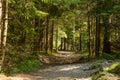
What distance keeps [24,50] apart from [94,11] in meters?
7.47

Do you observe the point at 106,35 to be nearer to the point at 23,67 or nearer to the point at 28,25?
the point at 28,25

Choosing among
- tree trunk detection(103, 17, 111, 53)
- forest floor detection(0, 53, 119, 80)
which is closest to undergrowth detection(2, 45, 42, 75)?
forest floor detection(0, 53, 119, 80)

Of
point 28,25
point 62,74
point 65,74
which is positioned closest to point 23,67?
point 62,74

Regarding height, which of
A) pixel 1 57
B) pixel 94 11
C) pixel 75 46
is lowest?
pixel 75 46

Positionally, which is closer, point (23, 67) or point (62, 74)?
point (62, 74)

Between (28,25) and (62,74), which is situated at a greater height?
(28,25)

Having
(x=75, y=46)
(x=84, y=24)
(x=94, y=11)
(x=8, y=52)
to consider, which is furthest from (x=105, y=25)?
(x=75, y=46)

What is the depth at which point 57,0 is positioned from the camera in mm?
21922

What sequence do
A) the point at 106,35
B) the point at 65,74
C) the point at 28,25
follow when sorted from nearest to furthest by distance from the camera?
1. the point at 65,74
2. the point at 28,25
3. the point at 106,35

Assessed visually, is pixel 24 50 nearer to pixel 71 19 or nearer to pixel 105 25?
pixel 105 25

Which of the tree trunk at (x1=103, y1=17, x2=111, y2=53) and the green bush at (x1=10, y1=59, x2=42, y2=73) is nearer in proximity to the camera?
the green bush at (x1=10, y1=59, x2=42, y2=73)

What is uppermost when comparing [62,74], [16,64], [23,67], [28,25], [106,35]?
[28,25]

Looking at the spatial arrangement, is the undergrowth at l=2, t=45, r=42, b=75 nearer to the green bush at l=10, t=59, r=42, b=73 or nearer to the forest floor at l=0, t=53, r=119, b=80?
the green bush at l=10, t=59, r=42, b=73

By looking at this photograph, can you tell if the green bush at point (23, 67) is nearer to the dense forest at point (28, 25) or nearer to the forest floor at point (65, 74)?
the dense forest at point (28, 25)
